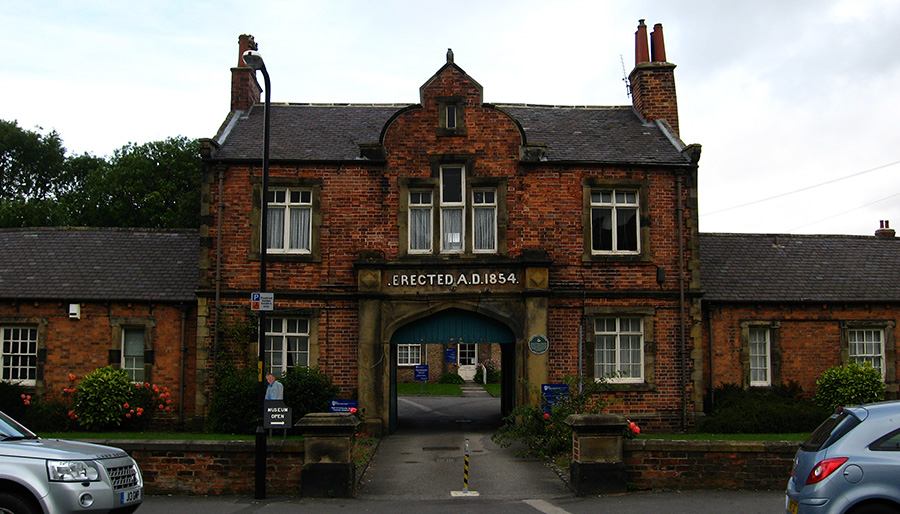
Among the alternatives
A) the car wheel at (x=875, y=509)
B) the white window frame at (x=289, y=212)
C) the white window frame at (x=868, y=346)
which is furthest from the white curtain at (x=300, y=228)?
the white window frame at (x=868, y=346)

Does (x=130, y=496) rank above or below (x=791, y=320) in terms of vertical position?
below

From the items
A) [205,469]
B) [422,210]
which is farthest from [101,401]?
[422,210]

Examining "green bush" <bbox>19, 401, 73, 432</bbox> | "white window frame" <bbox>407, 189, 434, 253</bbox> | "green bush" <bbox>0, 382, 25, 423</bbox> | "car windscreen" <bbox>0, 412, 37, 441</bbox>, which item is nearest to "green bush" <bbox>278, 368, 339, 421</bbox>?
"white window frame" <bbox>407, 189, 434, 253</bbox>

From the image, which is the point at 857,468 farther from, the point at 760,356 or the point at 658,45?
the point at 658,45

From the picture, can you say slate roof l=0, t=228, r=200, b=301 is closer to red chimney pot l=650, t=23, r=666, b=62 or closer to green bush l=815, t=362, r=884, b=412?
red chimney pot l=650, t=23, r=666, b=62

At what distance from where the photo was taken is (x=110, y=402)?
1909 cm

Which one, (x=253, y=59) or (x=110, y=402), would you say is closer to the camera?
(x=253, y=59)

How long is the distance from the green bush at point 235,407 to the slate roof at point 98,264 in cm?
318

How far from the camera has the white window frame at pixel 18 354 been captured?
20469mm

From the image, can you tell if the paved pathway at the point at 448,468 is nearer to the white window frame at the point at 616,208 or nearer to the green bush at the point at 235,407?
the green bush at the point at 235,407

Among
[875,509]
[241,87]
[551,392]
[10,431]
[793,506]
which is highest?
[241,87]

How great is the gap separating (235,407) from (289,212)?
5.08m

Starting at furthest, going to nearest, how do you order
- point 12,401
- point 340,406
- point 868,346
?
point 868,346, point 12,401, point 340,406

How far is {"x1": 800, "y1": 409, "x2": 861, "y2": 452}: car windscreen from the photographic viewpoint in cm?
838
